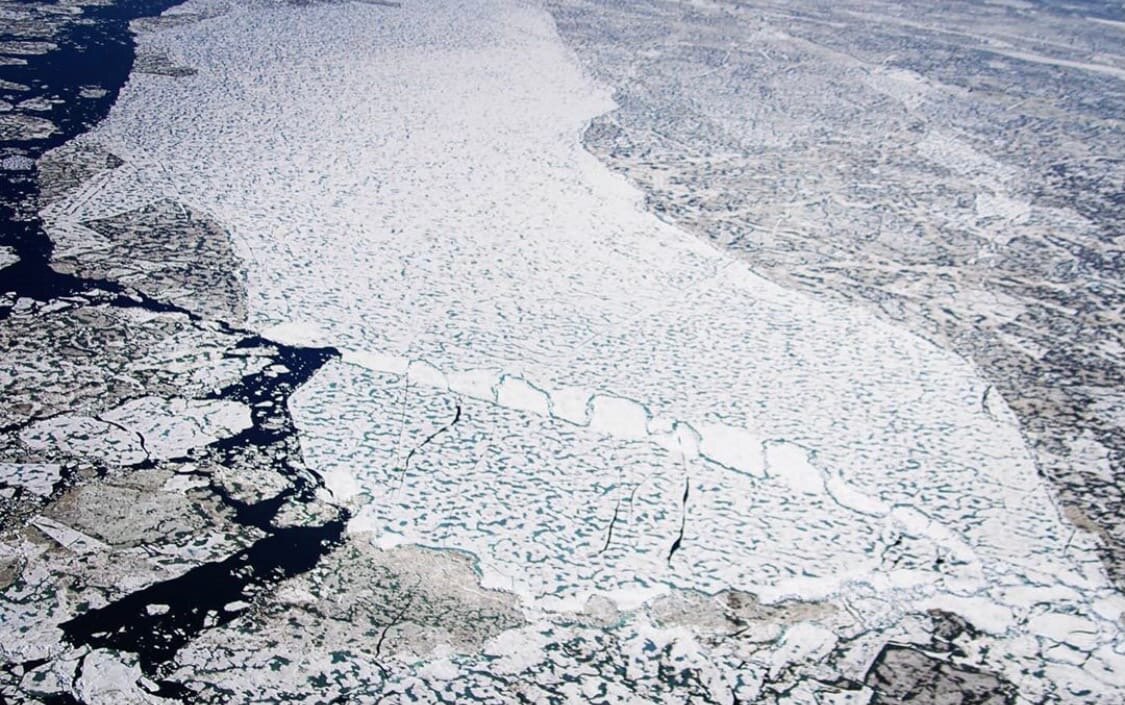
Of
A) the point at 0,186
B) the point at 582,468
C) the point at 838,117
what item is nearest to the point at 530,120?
the point at 838,117

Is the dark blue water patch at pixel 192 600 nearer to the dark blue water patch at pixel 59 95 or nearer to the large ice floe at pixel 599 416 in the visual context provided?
the large ice floe at pixel 599 416

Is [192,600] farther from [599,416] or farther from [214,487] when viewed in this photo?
[599,416]

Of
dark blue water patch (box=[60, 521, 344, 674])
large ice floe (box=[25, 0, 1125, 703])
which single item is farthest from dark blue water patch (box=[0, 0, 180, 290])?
dark blue water patch (box=[60, 521, 344, 674])

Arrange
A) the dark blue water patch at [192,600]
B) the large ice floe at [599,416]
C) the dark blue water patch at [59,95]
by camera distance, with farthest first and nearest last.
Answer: the dark blue water patch at [59,95], the large ice floe at [599,416], the dark blue water patch at [192,600]

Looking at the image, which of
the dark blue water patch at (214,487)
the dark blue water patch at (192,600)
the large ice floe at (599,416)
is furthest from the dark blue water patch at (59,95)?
the dark blue water patch at (192,600)

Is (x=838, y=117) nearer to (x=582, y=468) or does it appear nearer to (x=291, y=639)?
(x=582, y=468)

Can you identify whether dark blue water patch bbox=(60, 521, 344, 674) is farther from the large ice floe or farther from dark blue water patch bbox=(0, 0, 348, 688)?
the large ice floe

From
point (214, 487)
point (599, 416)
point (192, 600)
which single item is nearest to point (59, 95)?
point (214, 487)
